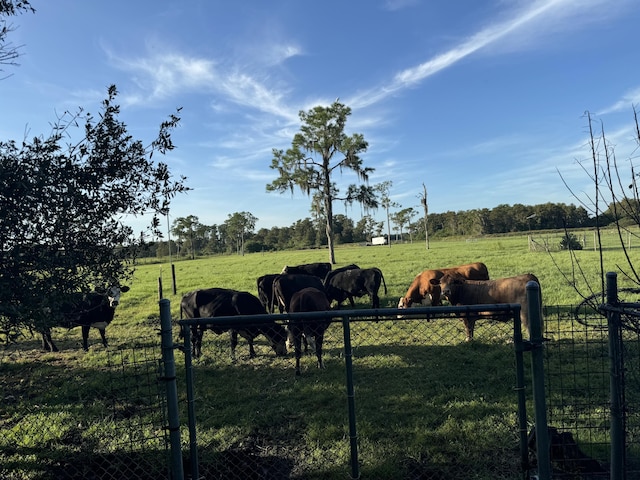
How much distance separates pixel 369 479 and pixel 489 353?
4433mm

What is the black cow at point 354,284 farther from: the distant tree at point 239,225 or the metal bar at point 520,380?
the distant tree at point 239,225

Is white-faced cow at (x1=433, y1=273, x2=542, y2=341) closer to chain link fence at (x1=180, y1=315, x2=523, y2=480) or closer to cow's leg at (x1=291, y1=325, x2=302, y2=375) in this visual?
chain link fence at (x1=180, y1=315, x2=523, y2=480)

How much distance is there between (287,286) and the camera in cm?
1156

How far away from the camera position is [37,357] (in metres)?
9.18

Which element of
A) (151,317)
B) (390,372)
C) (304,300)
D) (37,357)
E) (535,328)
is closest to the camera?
(535,328)

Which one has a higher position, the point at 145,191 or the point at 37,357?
the point at 145,191

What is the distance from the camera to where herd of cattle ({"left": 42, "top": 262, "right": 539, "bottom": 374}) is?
7746 millimetres

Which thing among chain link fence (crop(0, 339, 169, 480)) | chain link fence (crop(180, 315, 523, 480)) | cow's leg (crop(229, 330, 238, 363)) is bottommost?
chain link fence (crop(180, 315, 523, 480))

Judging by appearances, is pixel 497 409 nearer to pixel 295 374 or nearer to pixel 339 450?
pixel 339 450

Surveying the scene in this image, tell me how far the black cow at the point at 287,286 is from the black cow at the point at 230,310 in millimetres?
1736

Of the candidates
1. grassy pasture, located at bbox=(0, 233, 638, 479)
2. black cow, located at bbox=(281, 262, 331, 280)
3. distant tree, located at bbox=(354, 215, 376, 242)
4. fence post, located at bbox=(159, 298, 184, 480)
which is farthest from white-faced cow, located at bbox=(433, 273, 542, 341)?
distant tree, located at bbox=(354, 215, 376, 242)

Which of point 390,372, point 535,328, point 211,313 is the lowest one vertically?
point 390,372

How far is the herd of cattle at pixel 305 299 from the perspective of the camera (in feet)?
25.4

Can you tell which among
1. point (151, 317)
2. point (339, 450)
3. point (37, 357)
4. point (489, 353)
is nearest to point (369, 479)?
point (339, 450)
